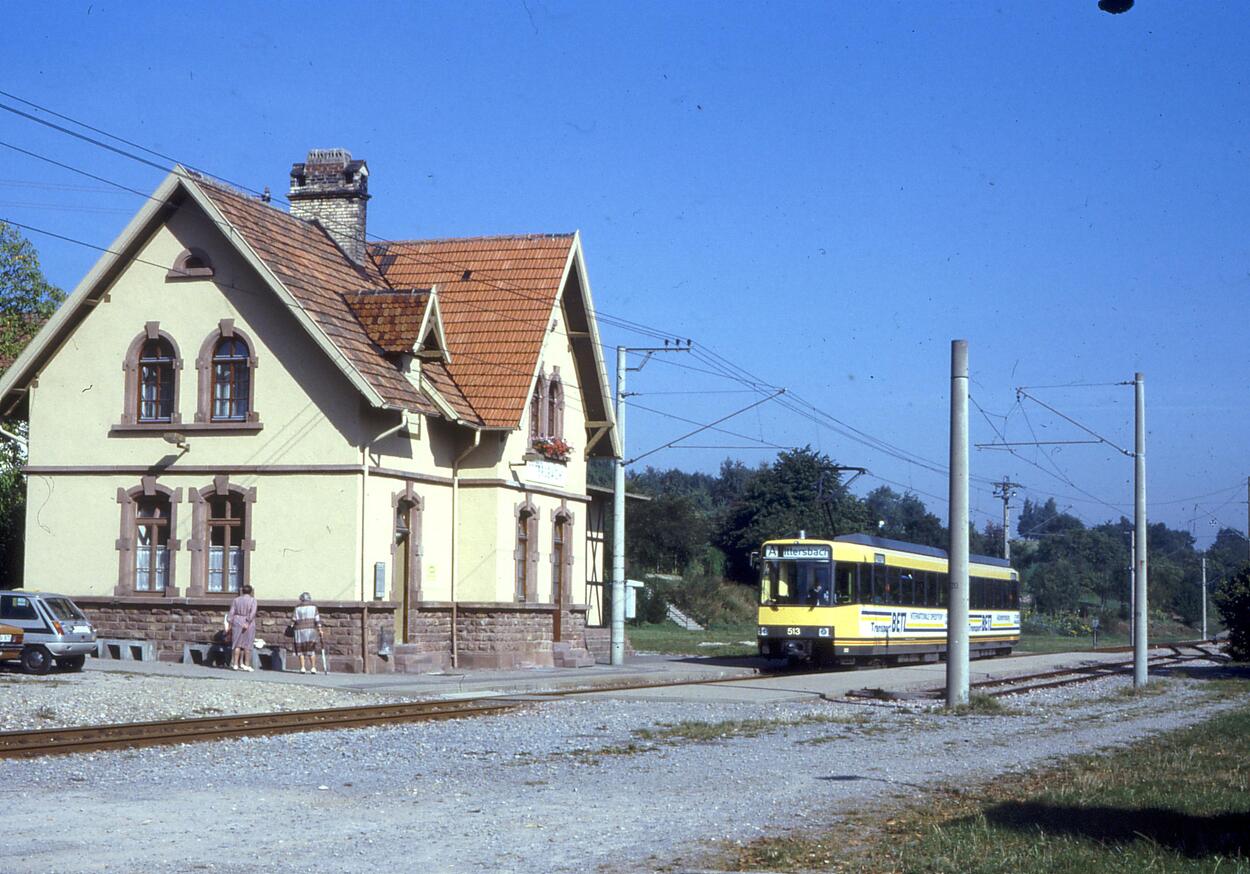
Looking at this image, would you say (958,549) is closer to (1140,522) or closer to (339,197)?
(1140,522)

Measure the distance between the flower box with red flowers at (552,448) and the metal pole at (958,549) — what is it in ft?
40.7

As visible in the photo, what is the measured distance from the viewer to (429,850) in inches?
402

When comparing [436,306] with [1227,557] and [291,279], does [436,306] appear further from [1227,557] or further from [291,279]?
[1227,557]

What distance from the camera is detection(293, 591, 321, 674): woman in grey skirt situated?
2925cm

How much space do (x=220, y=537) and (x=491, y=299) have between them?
27.3 ft

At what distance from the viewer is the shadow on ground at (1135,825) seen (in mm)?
10367

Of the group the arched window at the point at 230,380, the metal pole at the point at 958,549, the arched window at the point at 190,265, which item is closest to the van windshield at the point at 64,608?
the arched window at the point at 230,380

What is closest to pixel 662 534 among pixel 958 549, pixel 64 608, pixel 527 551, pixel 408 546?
pixel 527 551

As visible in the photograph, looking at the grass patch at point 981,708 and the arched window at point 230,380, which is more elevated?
the arched window at point 230,380

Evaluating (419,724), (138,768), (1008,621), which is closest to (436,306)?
(419,724)

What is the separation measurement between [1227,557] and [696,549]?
327 ft

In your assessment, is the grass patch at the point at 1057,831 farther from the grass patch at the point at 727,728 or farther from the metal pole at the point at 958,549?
the metal pole at the point at 958,549

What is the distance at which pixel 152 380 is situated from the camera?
31719 mm

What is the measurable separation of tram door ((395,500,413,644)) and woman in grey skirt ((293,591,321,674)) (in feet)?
8.22
